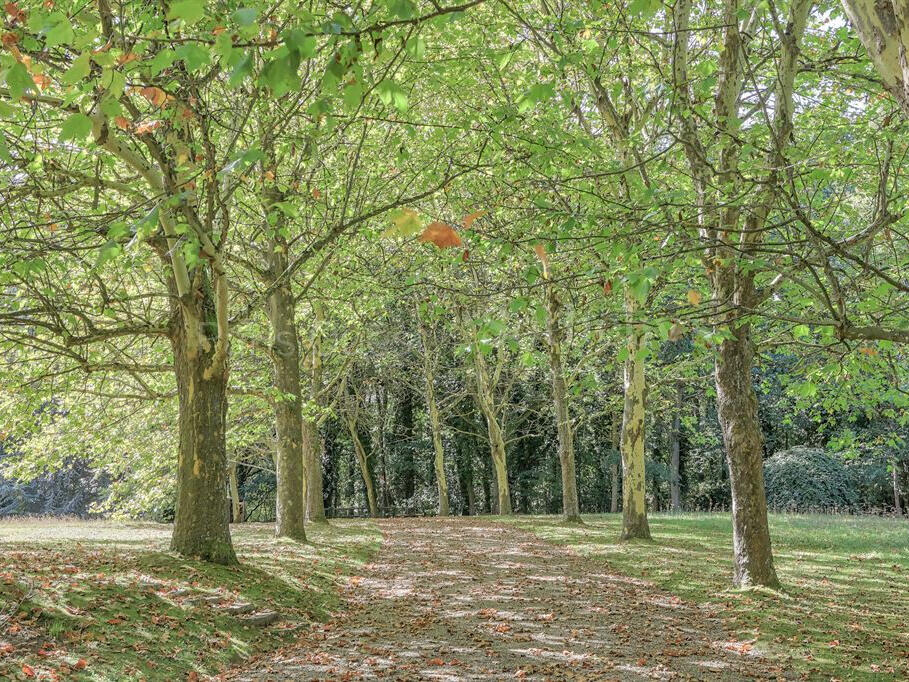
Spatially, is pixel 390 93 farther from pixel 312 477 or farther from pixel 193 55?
pixel 312 477

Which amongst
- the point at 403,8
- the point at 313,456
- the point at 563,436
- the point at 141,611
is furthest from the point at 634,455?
the point at 403,8

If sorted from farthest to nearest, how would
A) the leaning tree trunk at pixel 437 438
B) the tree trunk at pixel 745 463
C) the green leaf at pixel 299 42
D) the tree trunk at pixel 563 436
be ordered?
the leaning tree trunk at pixel 437 438
the tree trunk at pixel 563 436
the tree trunk at pixel 745 463
the green leaf at pixel 299 42

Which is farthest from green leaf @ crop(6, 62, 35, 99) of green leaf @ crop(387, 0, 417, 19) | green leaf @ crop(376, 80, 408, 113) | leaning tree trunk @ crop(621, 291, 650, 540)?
leaning tree trunk @ crop(621, 291, 650, 540)

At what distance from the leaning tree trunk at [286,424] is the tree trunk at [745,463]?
863cm

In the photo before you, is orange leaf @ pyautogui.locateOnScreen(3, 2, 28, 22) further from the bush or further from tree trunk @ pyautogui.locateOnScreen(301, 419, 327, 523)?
the bush

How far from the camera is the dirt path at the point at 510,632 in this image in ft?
20.5

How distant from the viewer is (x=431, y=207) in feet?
57.6

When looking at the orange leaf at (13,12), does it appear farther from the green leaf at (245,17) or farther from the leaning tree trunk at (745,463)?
the leaning tree trunk at (745,463)

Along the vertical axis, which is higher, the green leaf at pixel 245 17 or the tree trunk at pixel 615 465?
the green leaf at pixel 245 17

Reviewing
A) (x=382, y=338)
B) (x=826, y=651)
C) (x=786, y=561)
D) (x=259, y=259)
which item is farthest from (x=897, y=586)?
(x=382, y=338)

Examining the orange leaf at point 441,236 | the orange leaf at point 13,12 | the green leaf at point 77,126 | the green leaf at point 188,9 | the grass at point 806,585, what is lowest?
the grass at point 806,585

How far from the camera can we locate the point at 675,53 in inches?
283

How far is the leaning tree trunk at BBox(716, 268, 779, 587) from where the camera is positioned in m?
8.99

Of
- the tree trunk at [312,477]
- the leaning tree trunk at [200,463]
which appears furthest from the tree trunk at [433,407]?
the leaning tree trunk at [200,463]
